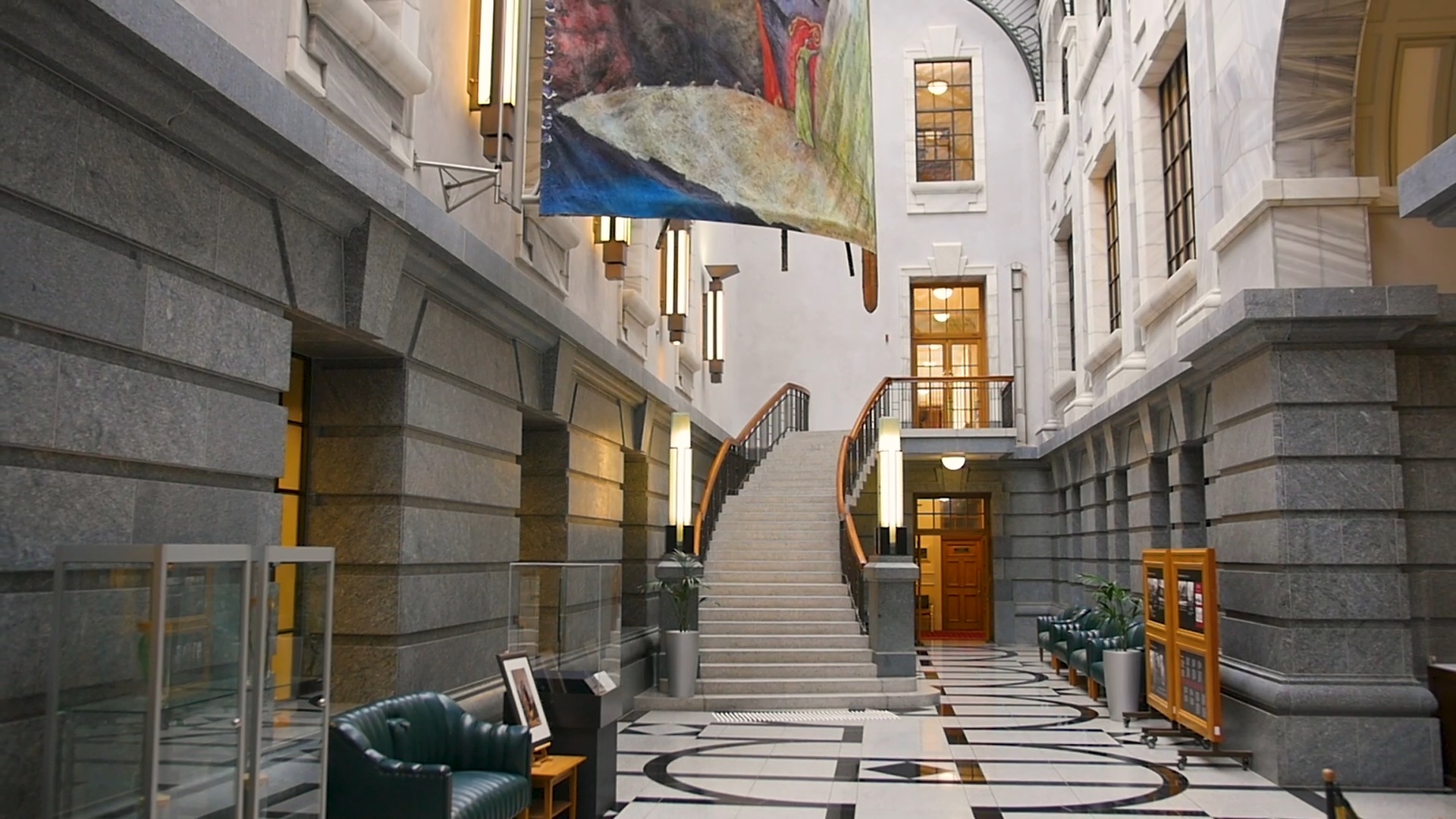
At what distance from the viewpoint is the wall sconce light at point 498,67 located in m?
7.33

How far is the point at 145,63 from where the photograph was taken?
14.7 ft

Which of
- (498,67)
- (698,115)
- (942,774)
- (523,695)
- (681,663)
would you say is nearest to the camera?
(523,695)

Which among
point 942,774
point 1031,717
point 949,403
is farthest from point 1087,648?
point 949,403

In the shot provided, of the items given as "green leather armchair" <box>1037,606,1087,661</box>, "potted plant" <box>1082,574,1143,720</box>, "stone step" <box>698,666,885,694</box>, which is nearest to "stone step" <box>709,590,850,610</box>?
"stone step" <box>698,666,885,694</box>

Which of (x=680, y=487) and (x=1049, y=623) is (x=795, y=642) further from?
(x=1049, y=623)

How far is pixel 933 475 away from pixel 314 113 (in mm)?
16820

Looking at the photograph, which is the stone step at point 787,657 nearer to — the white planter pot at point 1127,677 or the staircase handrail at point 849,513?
the staircase handrail at point 849,513

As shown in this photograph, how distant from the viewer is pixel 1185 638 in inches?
382

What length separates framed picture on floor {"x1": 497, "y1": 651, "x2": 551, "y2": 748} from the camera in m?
6.80

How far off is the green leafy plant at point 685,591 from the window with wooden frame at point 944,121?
12.3 metres

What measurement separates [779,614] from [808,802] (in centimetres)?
635

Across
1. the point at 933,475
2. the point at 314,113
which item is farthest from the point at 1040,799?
the point at 933,475

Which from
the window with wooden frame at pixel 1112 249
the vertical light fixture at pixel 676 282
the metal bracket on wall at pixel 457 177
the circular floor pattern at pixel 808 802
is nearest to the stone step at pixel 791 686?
the circular floor pattern at pixel 808 802

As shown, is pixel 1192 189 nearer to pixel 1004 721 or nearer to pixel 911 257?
pixel 1004 721
